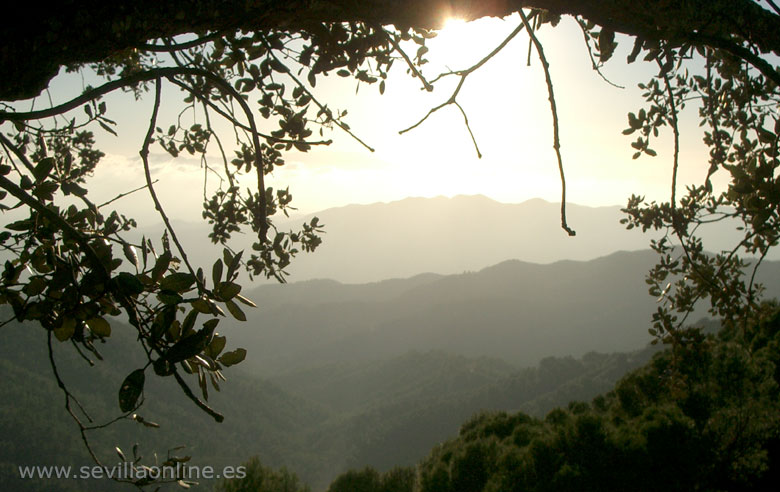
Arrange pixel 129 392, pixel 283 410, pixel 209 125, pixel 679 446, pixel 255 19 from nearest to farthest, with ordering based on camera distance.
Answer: pixel 129 392 < pixel 255 19 < pixel 209 125 < pixel 679 446 < pixel 283 410

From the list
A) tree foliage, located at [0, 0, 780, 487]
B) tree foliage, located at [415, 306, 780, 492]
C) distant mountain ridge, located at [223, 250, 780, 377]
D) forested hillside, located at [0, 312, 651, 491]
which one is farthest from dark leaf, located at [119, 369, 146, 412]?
distant mountain ridge, located at [223, 250, 780, 377]

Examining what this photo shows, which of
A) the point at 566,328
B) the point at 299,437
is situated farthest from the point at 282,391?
the point at 566,328

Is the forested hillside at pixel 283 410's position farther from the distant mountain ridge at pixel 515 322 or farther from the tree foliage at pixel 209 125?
the tree foliage at pixel 209 125

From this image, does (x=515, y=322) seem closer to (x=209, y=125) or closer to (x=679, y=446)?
(x=679, y=446)

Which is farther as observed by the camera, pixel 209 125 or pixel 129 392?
pixel 209 125

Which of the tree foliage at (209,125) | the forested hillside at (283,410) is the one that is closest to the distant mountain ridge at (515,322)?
the forested hillside at (283,410)

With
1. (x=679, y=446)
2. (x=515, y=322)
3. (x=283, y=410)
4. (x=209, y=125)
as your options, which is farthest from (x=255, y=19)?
(x=515, y=322)

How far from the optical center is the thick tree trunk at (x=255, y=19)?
5.09 ft

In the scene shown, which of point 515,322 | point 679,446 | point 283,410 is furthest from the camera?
point 515,322

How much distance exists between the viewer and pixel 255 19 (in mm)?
1812

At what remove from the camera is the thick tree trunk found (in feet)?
5.09

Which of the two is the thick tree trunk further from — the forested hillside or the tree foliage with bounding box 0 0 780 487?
the forested hillside

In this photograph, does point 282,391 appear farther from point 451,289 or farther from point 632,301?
point 632,301

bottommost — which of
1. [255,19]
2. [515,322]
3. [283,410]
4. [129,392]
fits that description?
[283,410]
